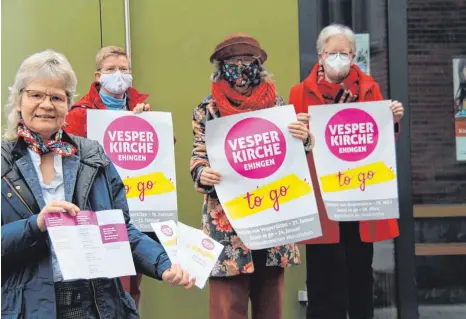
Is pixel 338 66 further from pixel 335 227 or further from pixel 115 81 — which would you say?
pixel 115 81

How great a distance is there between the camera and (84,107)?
4.46 m

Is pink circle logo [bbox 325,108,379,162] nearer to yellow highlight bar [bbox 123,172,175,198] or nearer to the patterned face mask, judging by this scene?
the patterned face mask

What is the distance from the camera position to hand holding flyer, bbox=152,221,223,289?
2785mm

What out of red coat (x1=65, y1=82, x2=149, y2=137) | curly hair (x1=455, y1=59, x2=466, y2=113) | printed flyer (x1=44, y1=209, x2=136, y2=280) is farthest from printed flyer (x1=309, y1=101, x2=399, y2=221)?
printed flyer (x1=44, y1=209, x2=136, y2=280)

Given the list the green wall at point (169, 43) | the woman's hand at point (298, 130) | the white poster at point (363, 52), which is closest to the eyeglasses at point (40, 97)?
the woman's hand at point (298, 130)

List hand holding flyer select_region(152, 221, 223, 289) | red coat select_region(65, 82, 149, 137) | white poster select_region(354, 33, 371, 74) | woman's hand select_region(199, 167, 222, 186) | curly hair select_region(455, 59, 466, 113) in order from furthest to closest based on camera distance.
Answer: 1. curly hair select_region(455, 59, 466, 113)
2. white poster select_region(354, 33, 371, 74)
3. red coat select_region(65, 82, 149, 137)
4. woman's hand select_region(199, 167, 222, 186)
5. hand holding flyer select_region(152, 221, 223, 289)

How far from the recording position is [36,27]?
18.2 feet

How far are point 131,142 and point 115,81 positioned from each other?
385mm

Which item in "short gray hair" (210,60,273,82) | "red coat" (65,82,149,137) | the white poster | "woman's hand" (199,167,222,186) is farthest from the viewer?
the white poster

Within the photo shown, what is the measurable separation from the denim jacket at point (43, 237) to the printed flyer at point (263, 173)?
110 cm

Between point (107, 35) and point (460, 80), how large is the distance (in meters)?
2.72

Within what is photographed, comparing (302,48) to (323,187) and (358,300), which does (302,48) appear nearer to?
(323,187)

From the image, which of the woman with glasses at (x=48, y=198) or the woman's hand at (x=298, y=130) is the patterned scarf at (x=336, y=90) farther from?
the woman with glasses at (x=48, y=198)

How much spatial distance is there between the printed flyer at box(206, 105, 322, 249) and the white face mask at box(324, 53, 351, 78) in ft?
1.85
